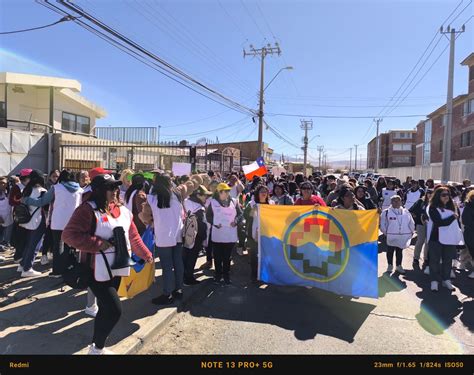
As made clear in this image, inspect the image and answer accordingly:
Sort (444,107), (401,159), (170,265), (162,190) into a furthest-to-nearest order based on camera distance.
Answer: (401,159)
(444,107)
(170,265)
(162,190)

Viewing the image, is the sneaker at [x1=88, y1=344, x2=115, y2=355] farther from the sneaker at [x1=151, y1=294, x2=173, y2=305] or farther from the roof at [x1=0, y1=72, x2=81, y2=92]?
the roof at [x1=0, y1=72, x2=81, y2=92]

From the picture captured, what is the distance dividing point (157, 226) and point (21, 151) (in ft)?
37.8

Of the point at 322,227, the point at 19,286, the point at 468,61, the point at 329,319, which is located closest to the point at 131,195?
the point at 19,286

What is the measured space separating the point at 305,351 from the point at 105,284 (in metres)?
2.21

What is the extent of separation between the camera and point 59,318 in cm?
415

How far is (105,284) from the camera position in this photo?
321cm

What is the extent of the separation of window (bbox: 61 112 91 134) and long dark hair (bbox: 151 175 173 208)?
75.5 ft

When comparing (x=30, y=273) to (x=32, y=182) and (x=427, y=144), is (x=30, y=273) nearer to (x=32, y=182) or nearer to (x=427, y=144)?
(x=32, y=182)

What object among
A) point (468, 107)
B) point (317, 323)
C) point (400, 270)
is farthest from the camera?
point (468, 107)

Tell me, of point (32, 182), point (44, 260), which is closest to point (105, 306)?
point (32, 182)

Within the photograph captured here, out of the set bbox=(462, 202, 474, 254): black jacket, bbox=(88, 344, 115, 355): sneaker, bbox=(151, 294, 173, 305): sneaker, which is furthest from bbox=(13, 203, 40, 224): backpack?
bbox=(462, 202, 474, 254): black jacket

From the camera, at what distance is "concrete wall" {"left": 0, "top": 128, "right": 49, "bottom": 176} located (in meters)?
12.8

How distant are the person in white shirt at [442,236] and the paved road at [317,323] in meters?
0.32
